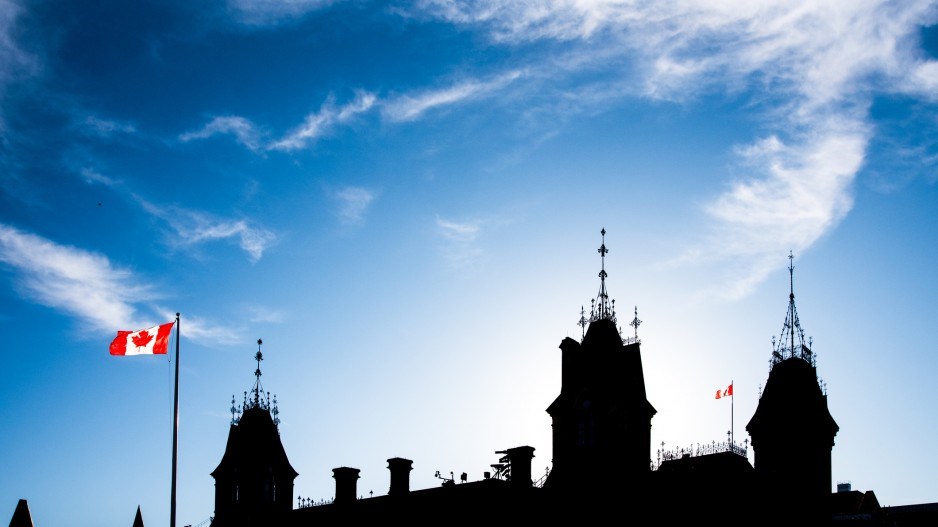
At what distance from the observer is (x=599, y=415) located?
49.2 meters

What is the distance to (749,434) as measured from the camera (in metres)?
57.9

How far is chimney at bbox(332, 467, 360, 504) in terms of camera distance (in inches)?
2170

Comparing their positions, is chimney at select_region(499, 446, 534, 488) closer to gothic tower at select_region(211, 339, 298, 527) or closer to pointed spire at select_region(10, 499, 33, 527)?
gothic tower at select_region(211, 339, 298, 527)

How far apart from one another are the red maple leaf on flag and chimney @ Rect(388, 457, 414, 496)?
14.5 m

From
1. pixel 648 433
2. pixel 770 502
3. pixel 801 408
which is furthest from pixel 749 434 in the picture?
pixel 770 502

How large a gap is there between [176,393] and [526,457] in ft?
48.8

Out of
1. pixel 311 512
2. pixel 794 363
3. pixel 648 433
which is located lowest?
pixel 311 512

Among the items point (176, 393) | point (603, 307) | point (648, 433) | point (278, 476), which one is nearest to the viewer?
point (176, 393)

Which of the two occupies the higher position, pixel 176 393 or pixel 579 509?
pixel 176 393

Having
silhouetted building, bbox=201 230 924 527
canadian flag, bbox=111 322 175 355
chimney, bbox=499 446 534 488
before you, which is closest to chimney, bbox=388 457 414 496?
silhouetted building, bbox=201 230 924 527

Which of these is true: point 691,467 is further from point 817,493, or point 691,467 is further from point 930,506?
point 930,506

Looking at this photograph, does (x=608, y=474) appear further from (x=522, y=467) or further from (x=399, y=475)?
(x=399, y=475)

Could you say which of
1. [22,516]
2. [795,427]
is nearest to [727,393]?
[795,427]

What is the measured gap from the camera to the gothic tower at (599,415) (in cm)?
4825
